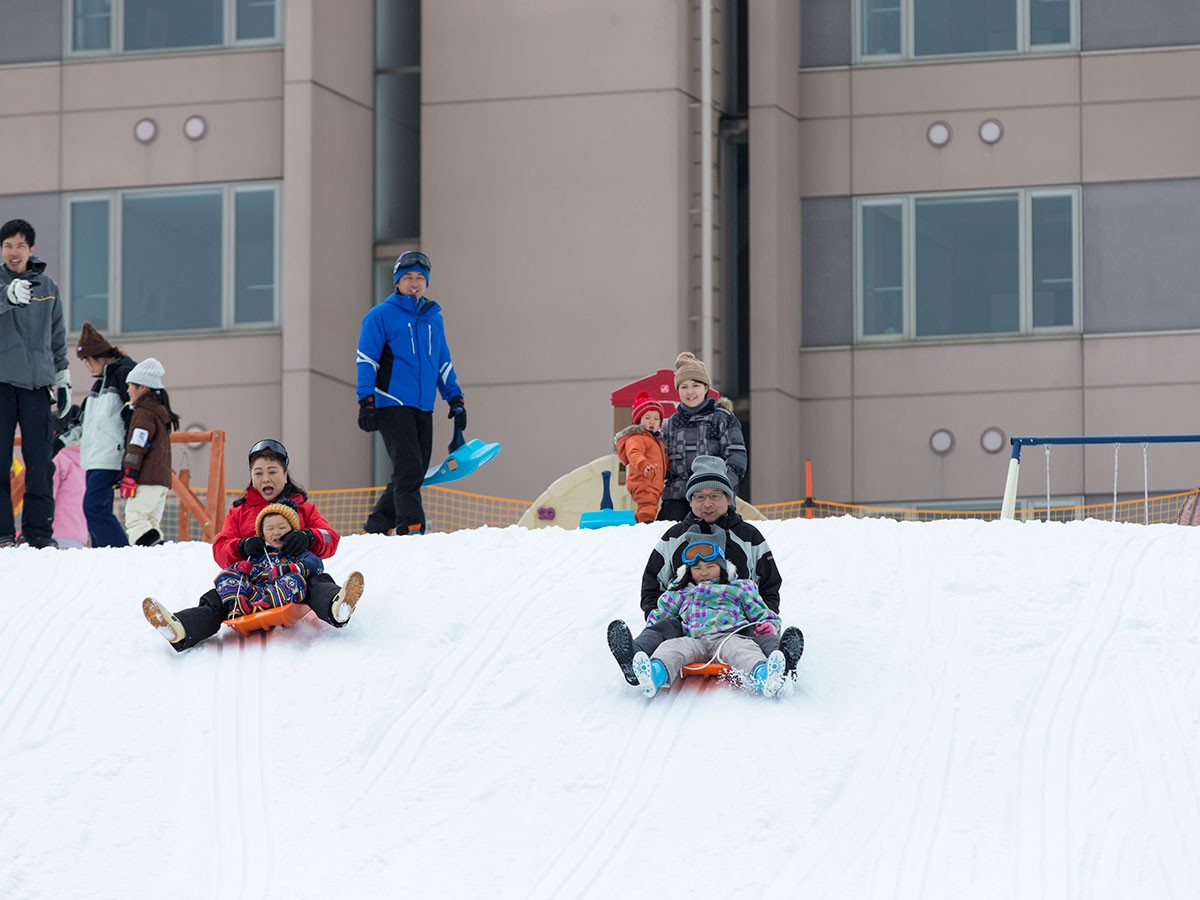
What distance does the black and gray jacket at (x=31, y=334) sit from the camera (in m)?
12.1

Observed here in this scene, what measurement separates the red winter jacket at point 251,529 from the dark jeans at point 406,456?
2.19 metres

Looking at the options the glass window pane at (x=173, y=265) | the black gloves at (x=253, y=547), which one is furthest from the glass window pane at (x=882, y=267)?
the black gloves at (x=253, y=547)

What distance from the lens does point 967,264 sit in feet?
69.2

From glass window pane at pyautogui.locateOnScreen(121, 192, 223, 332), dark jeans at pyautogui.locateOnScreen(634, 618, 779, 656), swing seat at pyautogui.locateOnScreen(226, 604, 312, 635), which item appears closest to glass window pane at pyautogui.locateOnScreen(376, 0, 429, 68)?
glass window pane at pyautogui.locateOnScreen(121, 192, 223, 332)

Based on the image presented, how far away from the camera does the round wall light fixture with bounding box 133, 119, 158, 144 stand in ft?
70.6

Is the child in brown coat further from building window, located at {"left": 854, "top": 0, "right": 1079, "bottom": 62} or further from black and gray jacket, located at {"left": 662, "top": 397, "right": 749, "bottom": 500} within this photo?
building window, located at {"left": 854, "top": 0, "right": 1079, "bottom": 62}

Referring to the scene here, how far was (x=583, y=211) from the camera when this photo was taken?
20.3m

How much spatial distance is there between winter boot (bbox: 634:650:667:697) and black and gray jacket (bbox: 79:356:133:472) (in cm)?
518

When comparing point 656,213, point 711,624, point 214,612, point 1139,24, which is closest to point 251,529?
point 214,612

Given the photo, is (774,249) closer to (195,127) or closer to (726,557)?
(195,127)

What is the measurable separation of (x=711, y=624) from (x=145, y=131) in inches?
546

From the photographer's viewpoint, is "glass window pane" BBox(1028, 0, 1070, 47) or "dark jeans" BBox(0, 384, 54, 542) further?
"glass window pane" BBox(1028, 0, 1070, 47)

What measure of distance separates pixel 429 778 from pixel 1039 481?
12821 mm

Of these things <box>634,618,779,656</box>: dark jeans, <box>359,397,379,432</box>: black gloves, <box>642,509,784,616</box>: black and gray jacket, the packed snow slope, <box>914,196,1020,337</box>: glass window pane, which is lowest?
the packed snow slope
